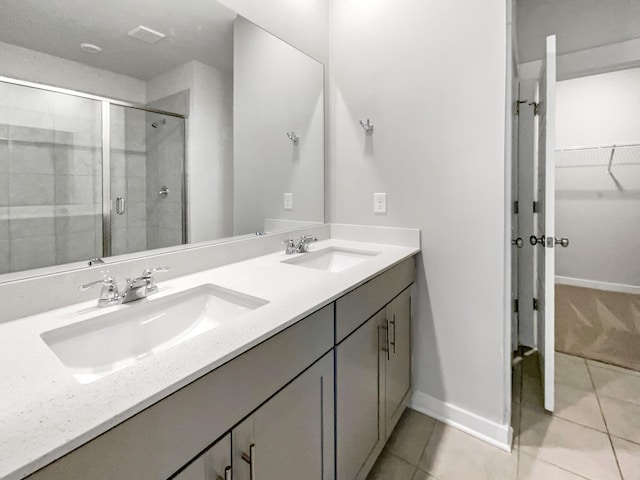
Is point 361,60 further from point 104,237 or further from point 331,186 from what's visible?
point 104,237

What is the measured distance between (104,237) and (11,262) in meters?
0.23

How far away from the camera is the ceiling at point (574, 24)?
2.15 m

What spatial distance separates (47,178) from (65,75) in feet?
0.99

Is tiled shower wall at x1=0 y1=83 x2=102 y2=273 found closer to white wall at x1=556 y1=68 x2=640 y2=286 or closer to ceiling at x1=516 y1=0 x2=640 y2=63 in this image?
ceiling at x1=516 y1=0 x2=640 y2=63

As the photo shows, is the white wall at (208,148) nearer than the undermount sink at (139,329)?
No

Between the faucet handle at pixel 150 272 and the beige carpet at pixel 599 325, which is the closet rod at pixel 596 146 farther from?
the faucet handle at pixel 150 272

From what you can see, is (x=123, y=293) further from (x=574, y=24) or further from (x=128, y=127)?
(x=574, y=24)

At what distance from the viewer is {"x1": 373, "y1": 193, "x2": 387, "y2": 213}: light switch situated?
1.82 m

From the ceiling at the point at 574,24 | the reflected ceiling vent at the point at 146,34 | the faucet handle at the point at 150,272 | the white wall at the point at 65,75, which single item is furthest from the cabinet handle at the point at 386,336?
the ceiling at the point at 574,24

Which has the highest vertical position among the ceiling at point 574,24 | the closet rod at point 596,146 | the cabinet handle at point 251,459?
the ceiling at point 574,24

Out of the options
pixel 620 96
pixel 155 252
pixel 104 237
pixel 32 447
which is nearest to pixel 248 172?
pixel 155 252

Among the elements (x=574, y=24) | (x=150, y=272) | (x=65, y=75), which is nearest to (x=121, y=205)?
(x=150, y=272)

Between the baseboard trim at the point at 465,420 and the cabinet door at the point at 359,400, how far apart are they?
0.48 meters

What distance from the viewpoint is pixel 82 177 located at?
3.19 ft
